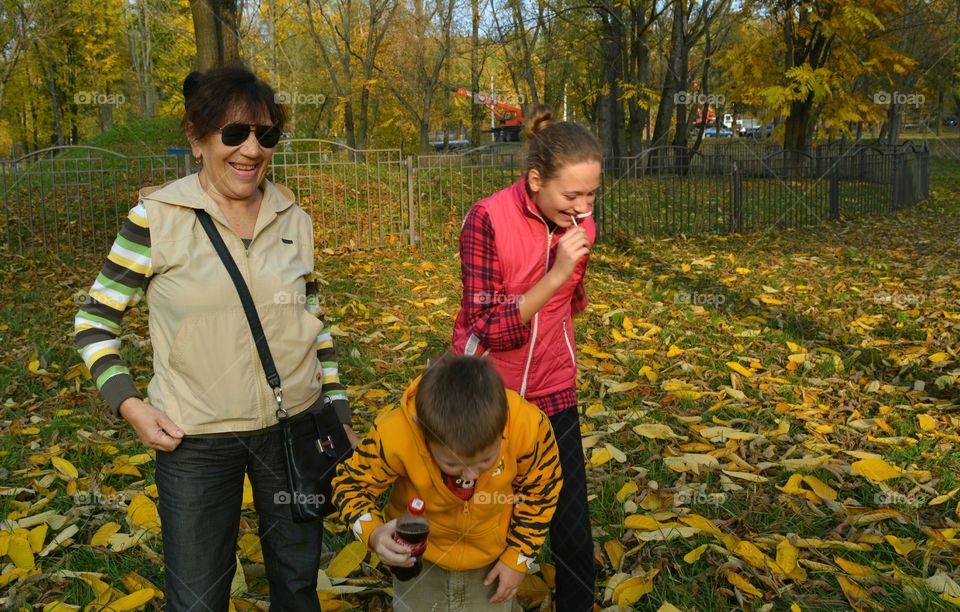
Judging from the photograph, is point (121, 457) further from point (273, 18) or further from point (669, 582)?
point (273, 18)

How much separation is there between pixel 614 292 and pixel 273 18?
1879cm

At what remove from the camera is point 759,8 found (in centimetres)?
1923

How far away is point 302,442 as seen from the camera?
2.46 metres

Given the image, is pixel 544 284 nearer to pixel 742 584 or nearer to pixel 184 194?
pixel 184 194

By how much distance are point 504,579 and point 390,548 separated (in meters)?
0.45

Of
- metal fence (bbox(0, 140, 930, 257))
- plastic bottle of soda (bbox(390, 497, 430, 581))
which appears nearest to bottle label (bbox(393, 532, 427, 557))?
plastic bottle of soda (bbox(390, 497, 430, 581))

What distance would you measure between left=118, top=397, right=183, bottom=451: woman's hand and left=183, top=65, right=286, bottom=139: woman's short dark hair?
0.76 meters

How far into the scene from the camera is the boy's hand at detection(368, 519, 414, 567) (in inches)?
83.5

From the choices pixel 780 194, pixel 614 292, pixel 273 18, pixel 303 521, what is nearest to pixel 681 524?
pixel 303 521

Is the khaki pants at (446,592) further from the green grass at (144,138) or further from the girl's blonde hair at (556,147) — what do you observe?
the green grass at (144,138)

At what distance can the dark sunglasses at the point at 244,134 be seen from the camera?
2264 mm

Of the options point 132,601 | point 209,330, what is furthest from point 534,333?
point 132,601

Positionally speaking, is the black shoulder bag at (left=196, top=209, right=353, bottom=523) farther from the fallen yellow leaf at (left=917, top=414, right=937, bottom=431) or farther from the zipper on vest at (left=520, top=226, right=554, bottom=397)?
the fallen yellow leaf at (left=917, top=414, right=937, bottom=431)

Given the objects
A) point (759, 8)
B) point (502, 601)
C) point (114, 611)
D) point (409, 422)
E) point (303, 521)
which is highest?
point (759, 8)
